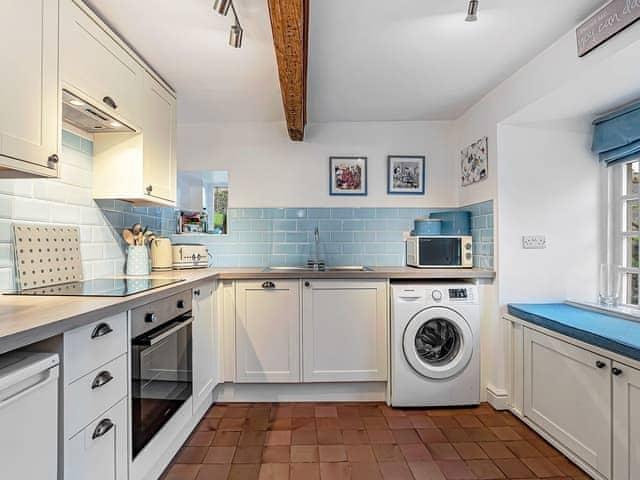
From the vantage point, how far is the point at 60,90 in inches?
55.7

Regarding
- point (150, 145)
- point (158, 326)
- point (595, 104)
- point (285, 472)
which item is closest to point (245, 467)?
point (285, 472)

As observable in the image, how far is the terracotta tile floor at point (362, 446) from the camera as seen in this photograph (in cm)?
181

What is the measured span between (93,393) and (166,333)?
51 cm

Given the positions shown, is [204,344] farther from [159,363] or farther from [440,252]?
[440,252]

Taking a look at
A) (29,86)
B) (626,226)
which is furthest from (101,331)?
(626,226)

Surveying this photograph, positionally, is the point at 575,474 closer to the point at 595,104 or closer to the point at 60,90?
the point at 595,104

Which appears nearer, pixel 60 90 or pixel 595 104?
pixel 60 90

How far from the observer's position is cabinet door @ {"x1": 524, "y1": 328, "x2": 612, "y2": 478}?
1.65 m

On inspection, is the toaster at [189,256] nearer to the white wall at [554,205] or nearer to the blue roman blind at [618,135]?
the white wall at [554,205]

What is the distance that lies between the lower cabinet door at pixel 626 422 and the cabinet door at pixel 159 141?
258 centimetres

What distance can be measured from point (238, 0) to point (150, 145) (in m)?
1.05

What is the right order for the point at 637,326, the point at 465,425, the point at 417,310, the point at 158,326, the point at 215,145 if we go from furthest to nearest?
the point at 215,145 < the point at 417,310 < the point at 465,425 < the point at 637,326 < the point at 158,326

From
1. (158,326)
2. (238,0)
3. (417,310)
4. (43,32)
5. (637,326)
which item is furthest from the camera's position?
(417,310)

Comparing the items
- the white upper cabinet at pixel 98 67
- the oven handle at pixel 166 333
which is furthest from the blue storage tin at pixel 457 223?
the white upper cabinet at pixel 98 67
